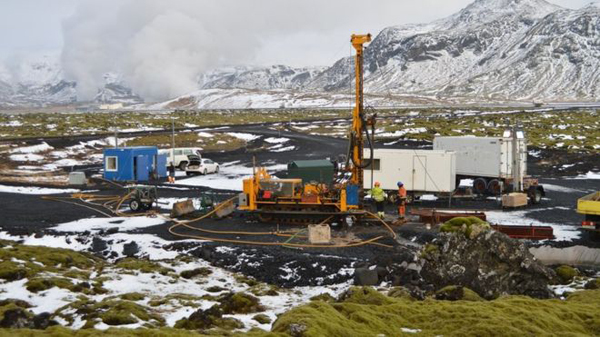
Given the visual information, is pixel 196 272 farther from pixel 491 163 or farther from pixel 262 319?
pixel 491 163

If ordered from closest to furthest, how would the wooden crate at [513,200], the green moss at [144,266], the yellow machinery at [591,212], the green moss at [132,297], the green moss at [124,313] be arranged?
1. the green moss at [124,313]
2. the green moss at [132,297]
3. the green moss at [144,266]
4. the yellow machinery at [591,212]
5. the wooden crate at [513,200]

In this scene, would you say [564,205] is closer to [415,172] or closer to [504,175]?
[504,175]

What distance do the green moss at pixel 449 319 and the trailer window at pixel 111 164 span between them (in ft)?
117

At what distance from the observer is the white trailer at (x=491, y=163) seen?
34487mm

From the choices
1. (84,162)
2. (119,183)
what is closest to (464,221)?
(119,183)

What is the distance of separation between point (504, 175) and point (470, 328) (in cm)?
2705

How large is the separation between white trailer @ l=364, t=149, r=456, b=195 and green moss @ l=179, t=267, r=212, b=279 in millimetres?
16848

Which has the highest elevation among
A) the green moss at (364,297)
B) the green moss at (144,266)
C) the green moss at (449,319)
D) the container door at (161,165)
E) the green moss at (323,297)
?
the container door at (161,165)

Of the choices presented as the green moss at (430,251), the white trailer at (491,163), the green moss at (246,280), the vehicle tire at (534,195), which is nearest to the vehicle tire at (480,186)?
the white trailer at (491,163)

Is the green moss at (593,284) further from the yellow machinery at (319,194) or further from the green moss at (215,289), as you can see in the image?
the yellow machinery at (319,194)

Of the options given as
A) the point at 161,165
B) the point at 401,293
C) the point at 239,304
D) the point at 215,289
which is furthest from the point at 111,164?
the point at 401,293

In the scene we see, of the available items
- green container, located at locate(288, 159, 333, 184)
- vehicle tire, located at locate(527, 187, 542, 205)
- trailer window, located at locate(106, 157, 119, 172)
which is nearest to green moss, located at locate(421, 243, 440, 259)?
vehicle tire, located at locate(527, 187, 542, 205)

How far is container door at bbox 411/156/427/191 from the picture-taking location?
33.4m

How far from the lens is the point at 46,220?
2895cm
